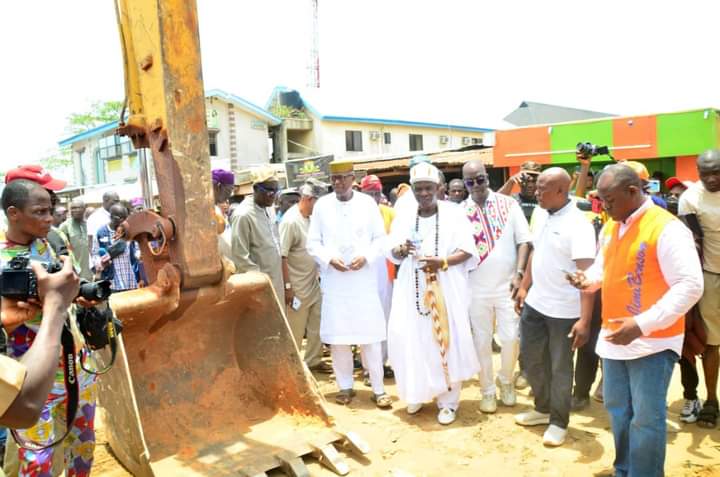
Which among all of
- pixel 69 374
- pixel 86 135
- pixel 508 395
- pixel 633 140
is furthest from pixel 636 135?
pixel 86 135

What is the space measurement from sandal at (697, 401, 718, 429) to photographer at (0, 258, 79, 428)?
4175mm

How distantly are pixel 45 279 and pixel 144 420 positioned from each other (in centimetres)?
214

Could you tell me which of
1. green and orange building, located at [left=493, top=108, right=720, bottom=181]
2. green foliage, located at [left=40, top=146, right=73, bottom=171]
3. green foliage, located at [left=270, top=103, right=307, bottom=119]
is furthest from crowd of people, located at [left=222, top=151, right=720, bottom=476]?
green foliage, located at [left=40, top=146, right=73, bottom=171]

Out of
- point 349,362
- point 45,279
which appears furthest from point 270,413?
point 45,279

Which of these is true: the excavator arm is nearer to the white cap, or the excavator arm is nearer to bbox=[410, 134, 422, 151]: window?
the white cap

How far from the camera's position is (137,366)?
344 centimetres

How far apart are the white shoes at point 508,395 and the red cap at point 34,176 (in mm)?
3586

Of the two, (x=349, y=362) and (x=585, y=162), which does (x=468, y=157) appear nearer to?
(x=585, y=162)

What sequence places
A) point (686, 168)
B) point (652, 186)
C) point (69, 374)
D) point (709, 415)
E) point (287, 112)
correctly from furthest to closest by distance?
point (287, 112) < point (686, 168) < point (652, 186) < point (709, 415) < point (69, 374)

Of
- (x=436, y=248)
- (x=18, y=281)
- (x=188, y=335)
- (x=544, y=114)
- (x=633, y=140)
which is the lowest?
(x=188, y=335)

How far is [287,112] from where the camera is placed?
82.0 ft

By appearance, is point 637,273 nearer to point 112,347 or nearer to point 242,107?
point 112,347

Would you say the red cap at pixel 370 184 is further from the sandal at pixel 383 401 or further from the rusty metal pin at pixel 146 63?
the rusty metal pin at pixel 146 63

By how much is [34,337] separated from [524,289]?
10.6ft
